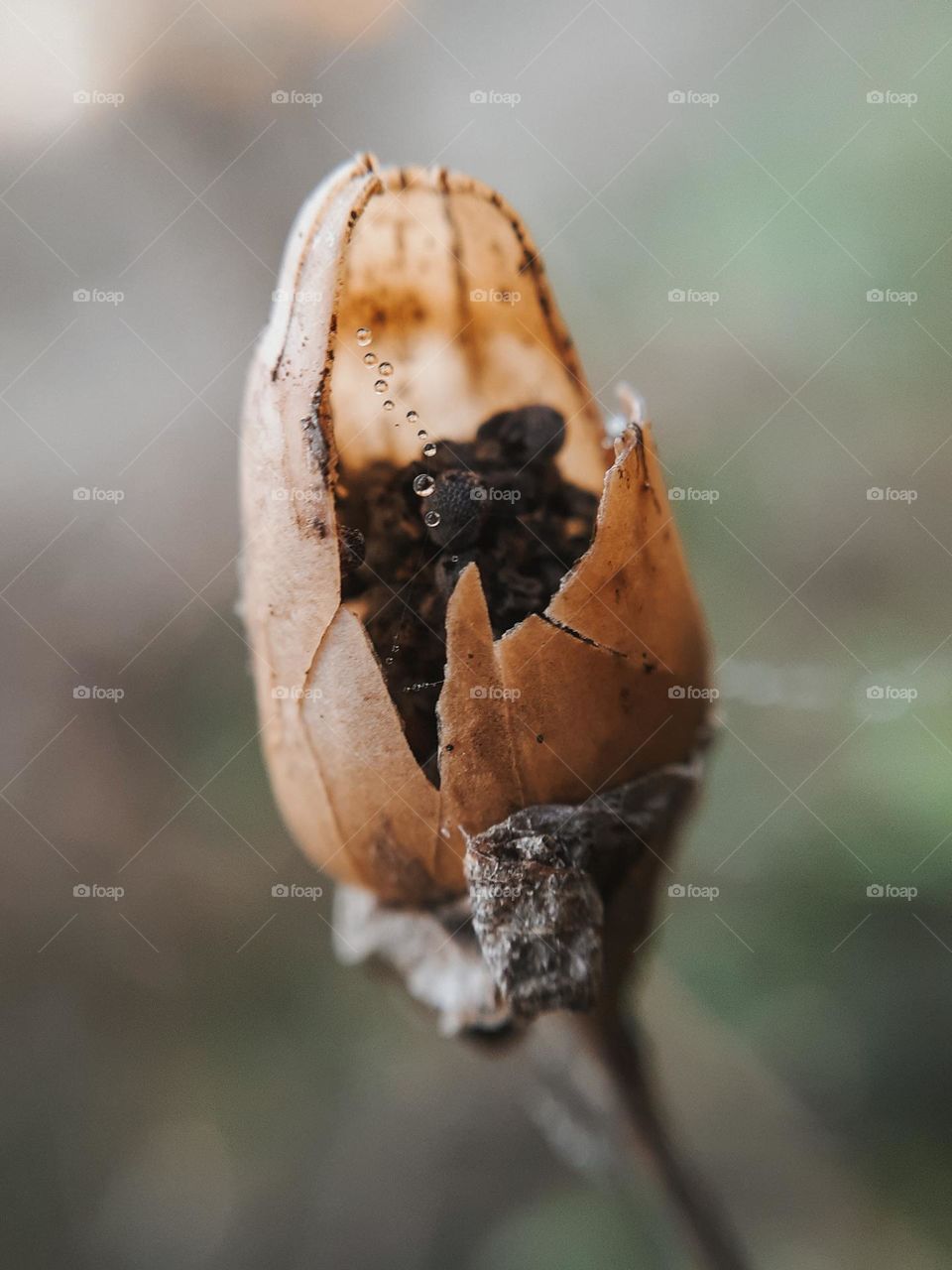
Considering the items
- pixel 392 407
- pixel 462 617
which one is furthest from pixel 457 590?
pixel 392 407

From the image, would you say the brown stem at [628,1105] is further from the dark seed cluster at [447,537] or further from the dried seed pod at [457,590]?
the dark seed cluster at [447,537]

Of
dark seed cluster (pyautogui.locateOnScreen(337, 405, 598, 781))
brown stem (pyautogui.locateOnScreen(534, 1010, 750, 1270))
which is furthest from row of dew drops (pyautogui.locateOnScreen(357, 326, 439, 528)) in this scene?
brown stem (pyautogui.locateOnScreen(534, 1010, 750, 1270))

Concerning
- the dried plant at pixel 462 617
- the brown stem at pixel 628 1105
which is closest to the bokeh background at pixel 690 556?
the brown stem at pixel 628 1105

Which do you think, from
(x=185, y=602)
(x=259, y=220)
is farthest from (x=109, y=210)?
(x=185, y=602)

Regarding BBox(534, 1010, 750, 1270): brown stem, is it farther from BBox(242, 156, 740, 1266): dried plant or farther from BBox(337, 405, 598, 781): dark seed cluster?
BBox(337, 405, 598, 781): dark seed cluster

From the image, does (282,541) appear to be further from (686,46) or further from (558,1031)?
(686,46)

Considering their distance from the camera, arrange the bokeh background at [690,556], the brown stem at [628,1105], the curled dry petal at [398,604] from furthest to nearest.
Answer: the bokeh background at [690,556] < the brown stem at [628,1105] < the curled dry petal at [398,604]
